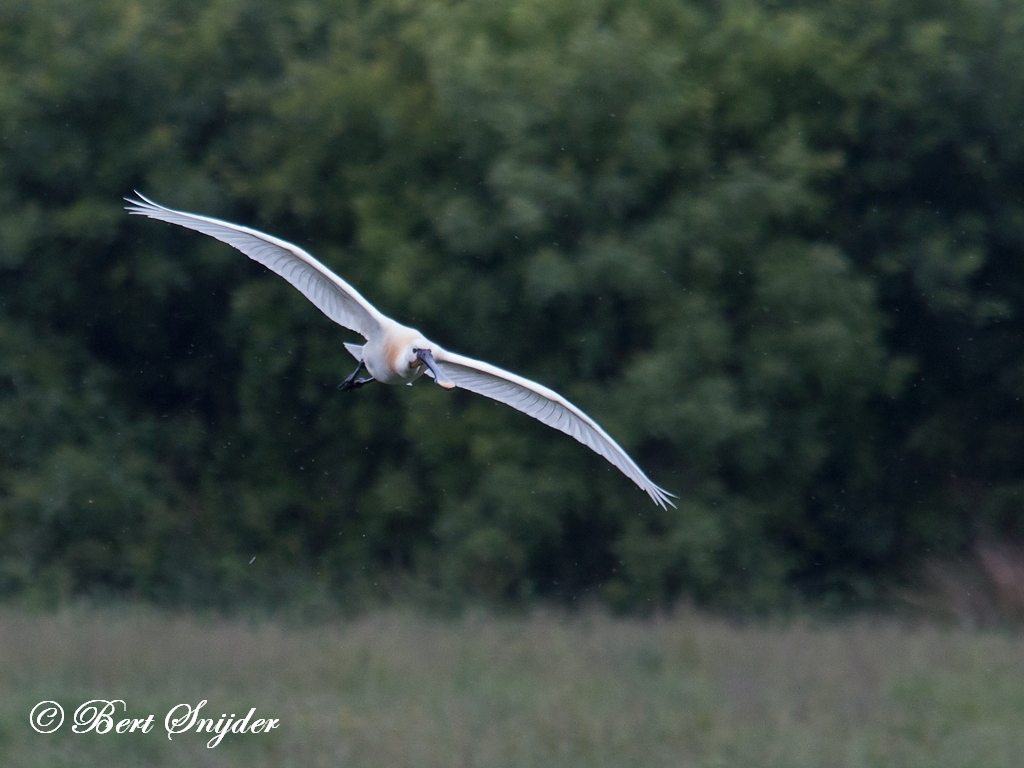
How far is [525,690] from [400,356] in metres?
1.80

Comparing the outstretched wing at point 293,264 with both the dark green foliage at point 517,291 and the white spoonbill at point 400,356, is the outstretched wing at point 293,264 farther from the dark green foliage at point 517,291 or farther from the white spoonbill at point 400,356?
the dark green foliage at point 517,291

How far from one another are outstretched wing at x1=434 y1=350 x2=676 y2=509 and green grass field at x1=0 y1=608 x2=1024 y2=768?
44.4 inches

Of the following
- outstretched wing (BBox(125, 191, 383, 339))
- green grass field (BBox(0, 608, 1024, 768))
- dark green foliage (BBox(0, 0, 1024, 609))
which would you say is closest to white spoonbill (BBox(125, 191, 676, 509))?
outstretched wing (BBox(125, 191, 383, 339))

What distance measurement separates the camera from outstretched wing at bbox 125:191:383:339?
6047 millimetres

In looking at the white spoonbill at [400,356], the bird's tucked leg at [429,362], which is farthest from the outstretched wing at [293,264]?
the bird's tucked leg at [429,362]

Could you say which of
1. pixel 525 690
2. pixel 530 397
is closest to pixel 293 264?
pixel 530 397

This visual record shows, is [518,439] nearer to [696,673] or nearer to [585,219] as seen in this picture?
[585,219]

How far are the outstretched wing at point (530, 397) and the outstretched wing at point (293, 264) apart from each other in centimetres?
46

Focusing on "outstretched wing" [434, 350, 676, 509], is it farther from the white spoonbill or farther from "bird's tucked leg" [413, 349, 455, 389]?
"bird's tucked leg" [413, 349, 455, 389]

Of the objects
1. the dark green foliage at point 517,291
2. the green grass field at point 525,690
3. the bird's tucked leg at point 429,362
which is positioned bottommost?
the green grass field at point 525,690

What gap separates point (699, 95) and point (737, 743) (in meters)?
5.88

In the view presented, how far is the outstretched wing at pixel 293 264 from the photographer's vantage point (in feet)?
19.8

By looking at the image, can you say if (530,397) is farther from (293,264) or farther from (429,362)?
(293,264)

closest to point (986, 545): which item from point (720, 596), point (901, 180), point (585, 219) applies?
point (720, 596)
